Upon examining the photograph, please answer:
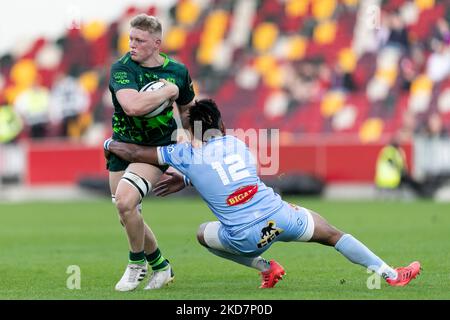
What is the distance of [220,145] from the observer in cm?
885

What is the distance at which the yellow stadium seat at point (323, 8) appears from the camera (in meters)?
31.2

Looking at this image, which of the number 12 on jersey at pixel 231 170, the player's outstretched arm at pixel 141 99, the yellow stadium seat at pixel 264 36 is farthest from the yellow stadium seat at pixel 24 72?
the number 12 on jersey at pixel 231 170

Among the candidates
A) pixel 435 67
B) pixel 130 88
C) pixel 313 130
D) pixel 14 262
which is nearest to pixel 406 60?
pixel 435 67

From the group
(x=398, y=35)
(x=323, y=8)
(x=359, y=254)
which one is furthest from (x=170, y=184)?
(x=323, y=8)

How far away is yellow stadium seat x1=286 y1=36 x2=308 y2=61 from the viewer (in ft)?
102

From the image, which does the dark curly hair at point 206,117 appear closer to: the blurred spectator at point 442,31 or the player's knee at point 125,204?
the player's knee at point 125,204

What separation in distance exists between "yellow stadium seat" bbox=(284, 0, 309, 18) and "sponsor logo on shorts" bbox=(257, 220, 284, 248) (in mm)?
23466

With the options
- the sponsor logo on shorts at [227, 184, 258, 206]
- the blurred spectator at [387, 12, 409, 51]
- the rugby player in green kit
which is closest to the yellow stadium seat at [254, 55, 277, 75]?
the blurred spectator at [387, 12, 409, 51]

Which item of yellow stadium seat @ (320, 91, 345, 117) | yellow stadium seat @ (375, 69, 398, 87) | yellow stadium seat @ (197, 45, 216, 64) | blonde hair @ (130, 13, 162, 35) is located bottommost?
yellow stadium seat @ (320, 91, 345, 117)

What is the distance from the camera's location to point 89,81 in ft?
111

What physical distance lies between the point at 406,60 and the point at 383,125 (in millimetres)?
1825

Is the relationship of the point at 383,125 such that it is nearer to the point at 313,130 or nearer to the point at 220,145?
the point at 313,130

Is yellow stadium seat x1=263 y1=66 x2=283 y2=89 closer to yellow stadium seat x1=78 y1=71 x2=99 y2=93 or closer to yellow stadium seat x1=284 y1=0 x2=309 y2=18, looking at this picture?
yellow stadium seat x1=284 y1=0 x2=309 y2=18

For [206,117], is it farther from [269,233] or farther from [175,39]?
[175,39]
